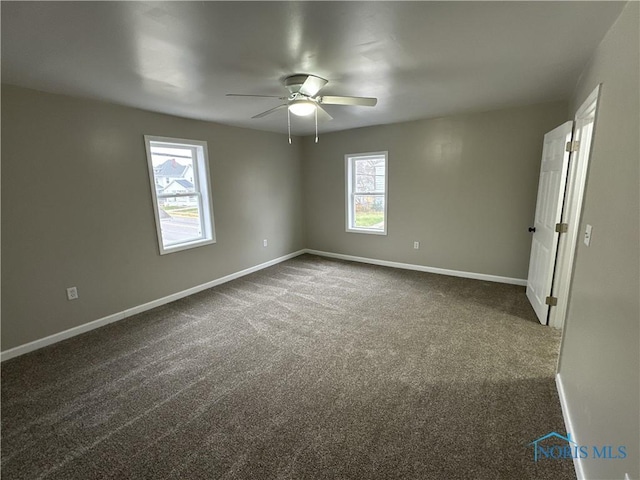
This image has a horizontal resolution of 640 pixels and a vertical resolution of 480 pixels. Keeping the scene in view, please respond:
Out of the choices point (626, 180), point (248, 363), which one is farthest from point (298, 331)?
point (626, 180)

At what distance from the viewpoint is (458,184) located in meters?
4.25

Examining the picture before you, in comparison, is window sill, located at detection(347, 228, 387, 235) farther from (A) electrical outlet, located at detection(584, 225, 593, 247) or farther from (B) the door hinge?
(A) electrical outlet, located at detection(584, 225, 593, 247)

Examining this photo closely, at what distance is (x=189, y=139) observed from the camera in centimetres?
385

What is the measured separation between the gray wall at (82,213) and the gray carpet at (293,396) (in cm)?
38

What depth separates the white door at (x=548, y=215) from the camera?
2678 millimetres

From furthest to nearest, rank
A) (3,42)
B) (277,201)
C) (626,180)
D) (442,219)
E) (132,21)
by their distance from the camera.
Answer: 1. (277,201)
2. (442,219)
3. (3,42)
4. (132,21)
5. (626,180)

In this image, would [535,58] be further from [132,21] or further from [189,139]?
[189,139]

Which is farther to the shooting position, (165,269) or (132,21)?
(165,269)

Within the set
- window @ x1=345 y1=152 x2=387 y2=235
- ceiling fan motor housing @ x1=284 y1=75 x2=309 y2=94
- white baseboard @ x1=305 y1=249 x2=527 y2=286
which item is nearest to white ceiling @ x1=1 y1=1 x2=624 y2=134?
ceiling fan motor housing @ x1=284 y1=75 x2=309 y2=94

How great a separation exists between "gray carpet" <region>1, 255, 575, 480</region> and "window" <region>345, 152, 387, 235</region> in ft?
6.60

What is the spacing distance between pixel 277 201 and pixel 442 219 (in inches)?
110

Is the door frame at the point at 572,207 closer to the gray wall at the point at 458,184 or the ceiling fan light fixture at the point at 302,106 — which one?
the gray wall at the point at 458,184

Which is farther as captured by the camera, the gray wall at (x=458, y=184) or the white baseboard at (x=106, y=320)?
the gray wall at (x=458, y=184)

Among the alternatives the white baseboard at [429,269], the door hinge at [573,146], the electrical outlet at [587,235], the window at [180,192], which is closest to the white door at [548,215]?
the door hinge at [573,146]
